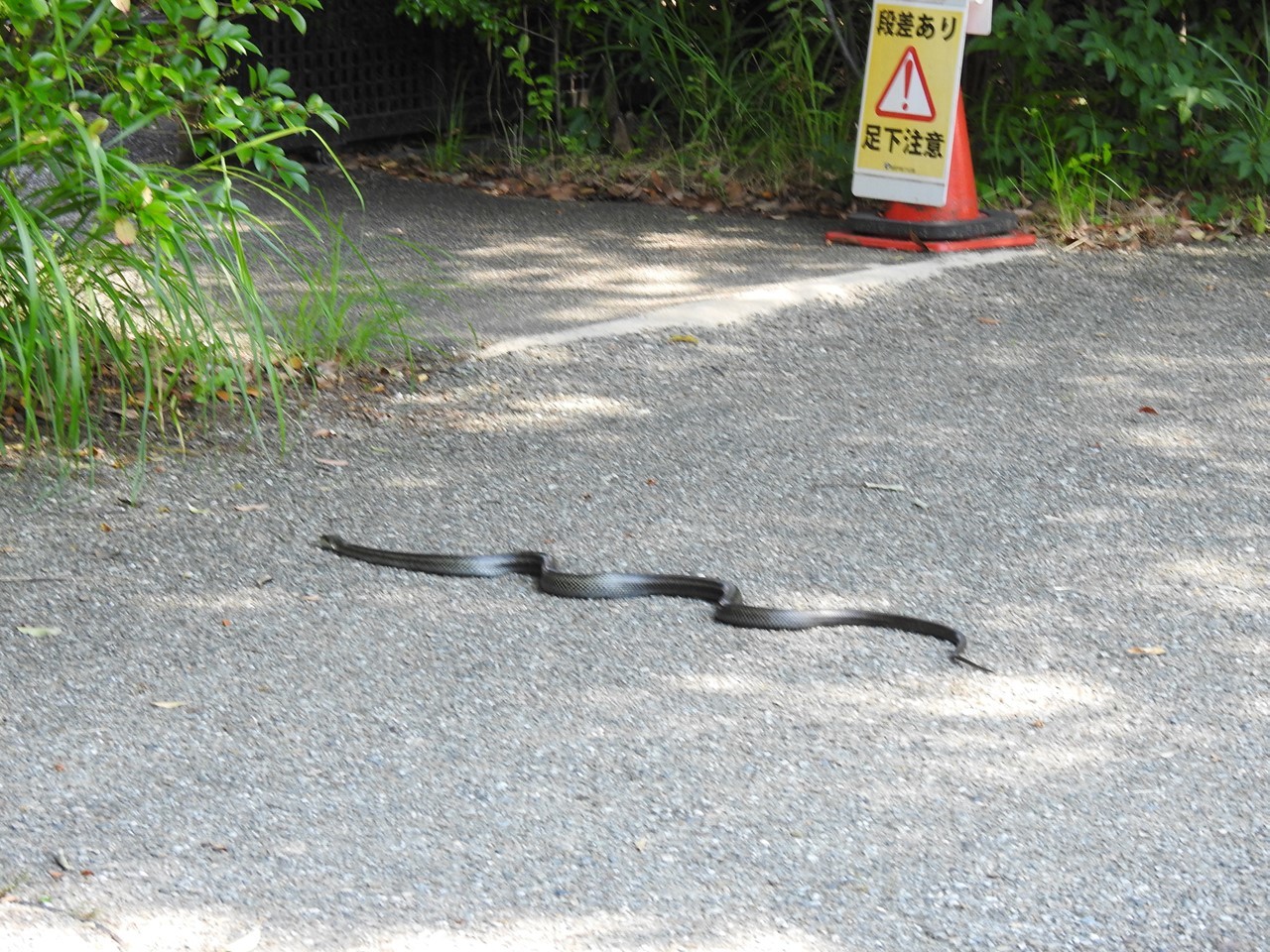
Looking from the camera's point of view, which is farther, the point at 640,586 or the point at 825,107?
the point at 825,107

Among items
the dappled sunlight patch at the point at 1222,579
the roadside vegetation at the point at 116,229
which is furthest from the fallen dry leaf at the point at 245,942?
the dappled sunlight patch at the point at 1222,579

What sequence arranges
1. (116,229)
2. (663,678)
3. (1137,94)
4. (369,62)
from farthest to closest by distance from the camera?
(369,62) → (1137,94) → (116,229) → (663,678)

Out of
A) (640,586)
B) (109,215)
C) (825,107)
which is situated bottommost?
(640,586)

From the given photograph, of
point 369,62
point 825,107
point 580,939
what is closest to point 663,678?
point 580,939

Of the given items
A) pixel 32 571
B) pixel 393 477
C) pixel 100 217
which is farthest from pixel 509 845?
pixel 100 217

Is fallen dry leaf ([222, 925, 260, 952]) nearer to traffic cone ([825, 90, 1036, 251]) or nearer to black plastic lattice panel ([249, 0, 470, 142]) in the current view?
traffic cone ([825, 90, 1036, 251])

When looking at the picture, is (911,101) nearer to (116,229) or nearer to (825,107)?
(825,107)

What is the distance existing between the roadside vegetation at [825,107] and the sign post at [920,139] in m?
0.55

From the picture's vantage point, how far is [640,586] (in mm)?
4016

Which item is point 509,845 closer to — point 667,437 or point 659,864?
point 659,864

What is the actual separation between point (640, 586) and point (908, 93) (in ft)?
14.6

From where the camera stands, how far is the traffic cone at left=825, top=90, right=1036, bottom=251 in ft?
25.1

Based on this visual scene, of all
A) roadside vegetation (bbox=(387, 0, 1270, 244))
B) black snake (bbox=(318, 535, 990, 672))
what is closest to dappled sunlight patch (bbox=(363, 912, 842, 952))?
black snake (bbox=(318, 535, 990, 672))

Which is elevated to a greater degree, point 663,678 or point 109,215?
point 109,215
